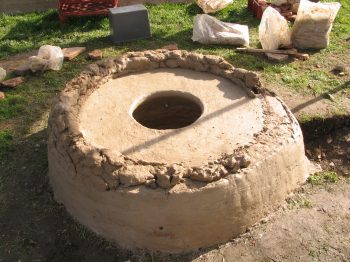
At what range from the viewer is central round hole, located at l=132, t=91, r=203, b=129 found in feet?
16.7

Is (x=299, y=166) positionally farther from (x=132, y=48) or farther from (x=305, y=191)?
(x=132, y=48)

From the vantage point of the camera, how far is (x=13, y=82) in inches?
263

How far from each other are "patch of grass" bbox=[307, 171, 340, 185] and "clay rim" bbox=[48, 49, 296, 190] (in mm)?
699

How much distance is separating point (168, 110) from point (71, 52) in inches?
112

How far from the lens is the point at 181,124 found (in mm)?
5473

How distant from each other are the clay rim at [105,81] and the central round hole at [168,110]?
0.53 m

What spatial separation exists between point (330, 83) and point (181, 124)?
2.50 metres

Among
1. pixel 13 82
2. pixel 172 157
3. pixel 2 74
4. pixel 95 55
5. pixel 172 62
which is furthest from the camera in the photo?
pixel 95 55

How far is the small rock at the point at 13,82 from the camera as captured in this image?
6.63 m

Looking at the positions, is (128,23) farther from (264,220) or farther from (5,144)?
(264,220)

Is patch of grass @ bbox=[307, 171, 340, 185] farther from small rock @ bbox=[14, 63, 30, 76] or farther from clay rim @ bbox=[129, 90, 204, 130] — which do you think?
small rock @ bbox=[14, 63, 30, 76]

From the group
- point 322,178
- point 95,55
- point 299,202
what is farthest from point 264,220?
point 95,55

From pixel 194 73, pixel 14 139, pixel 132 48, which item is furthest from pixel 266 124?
pixel 132 48

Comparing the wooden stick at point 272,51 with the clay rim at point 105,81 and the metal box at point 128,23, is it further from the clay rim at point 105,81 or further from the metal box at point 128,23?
the clay rim at point 105,81
